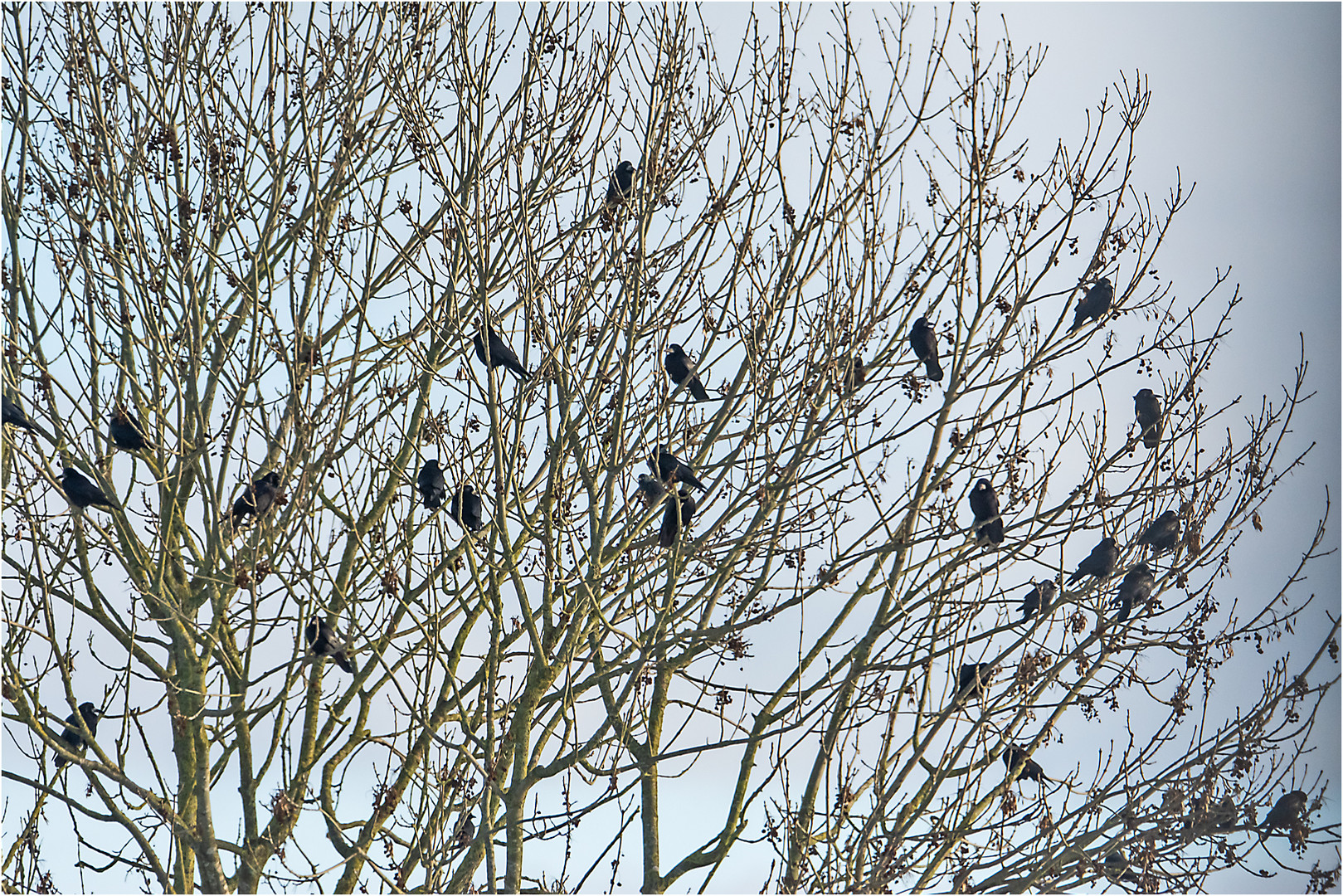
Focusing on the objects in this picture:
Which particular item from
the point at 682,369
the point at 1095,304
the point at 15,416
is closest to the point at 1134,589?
the point at 1095,304

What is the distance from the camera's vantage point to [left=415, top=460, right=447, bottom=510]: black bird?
5965 mm

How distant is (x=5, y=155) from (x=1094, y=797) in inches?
223

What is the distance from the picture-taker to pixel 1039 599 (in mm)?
5676

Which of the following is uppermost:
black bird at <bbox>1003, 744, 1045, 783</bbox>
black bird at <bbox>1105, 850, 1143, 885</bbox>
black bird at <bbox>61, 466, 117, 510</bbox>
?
black bird at <bbox>61, 466, 117, 510</bbox>

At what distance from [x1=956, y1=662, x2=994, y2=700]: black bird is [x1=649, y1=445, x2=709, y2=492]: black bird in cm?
135

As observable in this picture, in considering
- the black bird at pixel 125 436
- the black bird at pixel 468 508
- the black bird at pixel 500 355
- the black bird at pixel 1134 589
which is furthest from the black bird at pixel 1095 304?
the black bird at pixel 125 436

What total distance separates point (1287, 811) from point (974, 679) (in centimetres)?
140

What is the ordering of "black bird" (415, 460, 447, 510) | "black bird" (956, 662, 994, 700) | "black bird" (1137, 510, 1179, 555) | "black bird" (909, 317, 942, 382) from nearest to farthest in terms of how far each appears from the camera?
1. "black bird" (956, 662, 994, 700)
2. "black bird" (1137, 510, 1179, 555)
3. "black bird" (909, 317, 942, 382)
4. "black bird" (415, 460, 447, 510)

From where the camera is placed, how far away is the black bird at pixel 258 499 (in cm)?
554

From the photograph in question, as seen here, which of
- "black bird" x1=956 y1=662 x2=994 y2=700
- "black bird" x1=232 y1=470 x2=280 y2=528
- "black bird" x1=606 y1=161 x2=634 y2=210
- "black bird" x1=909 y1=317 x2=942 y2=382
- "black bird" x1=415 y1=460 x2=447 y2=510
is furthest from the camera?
"black bird" x1=606 y1=161 x2=634 y2=210

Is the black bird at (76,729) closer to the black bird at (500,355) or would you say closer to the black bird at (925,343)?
the black bird at (500,355)

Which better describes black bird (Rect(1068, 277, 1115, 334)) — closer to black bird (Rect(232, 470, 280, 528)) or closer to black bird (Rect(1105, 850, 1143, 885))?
black bird (Rect(1105, 850, 1143, 885))

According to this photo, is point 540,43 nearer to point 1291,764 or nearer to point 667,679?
point 667,679

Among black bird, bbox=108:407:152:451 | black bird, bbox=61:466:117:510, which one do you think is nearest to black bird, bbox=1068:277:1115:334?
black bird, bbox=108:407:152:451
